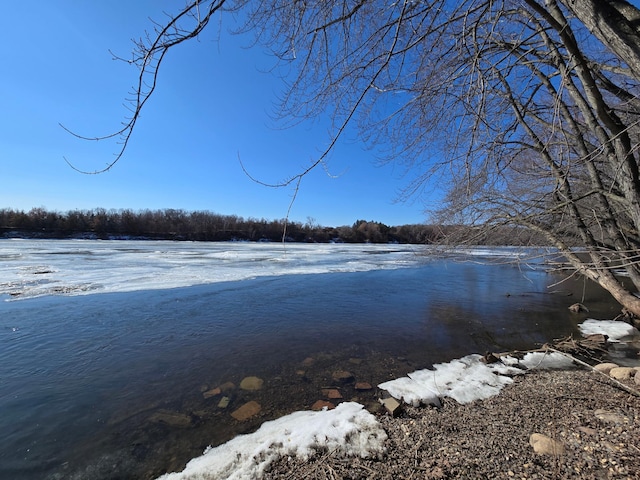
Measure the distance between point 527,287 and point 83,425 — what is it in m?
16.4

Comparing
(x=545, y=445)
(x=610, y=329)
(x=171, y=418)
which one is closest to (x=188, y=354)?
(x=171, y=418)

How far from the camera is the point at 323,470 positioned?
2406 mm

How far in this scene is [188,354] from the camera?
18.0 feet

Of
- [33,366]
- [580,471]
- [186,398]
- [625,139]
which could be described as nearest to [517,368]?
[580,471]

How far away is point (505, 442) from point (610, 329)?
7320 mm

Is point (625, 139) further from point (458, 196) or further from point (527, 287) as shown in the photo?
point (527, 287)

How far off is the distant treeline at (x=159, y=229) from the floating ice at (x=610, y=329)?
1702 inches

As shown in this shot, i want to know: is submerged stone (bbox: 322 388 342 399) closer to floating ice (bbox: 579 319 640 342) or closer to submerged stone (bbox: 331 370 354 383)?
submerged stone (bbox: 331 370 354 383)

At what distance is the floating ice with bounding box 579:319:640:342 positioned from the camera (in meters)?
6.80

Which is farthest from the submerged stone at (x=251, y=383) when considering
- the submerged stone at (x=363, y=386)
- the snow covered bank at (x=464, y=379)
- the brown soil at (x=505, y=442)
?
the brown soil at (x=505, y=442)

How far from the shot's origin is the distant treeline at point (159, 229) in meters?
55.1

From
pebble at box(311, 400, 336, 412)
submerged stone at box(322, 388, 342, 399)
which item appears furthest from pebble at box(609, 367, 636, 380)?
pebble at box(311, 400, 336, 412)

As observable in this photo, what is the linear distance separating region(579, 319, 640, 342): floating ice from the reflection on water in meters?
0.39

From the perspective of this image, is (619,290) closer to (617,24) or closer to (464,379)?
(464,379)
